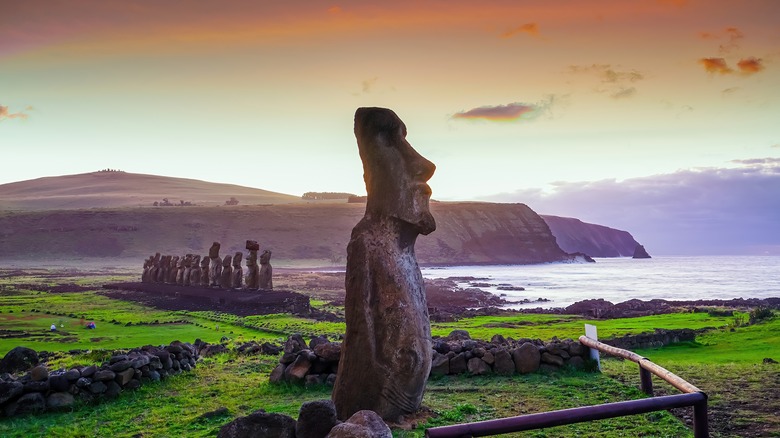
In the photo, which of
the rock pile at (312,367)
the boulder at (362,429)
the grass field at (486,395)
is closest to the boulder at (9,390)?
the grass field at (486,395)

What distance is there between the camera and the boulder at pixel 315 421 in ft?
23.0

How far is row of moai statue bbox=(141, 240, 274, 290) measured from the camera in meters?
41.7

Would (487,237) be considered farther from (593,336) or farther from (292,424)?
(292,424)

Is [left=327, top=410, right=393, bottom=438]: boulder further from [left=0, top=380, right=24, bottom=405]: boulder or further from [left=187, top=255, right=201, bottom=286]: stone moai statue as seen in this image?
[left=187, top=255, right=201, bottom=286]: stone moai statue

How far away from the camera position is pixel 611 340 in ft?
58.7

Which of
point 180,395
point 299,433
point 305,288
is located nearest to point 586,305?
point 305,288

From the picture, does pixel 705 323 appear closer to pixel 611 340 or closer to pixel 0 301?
pixel 611 340

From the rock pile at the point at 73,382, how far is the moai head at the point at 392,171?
6.15 metres

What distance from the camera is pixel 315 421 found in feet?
23.1

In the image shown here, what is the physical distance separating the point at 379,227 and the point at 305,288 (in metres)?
46.9

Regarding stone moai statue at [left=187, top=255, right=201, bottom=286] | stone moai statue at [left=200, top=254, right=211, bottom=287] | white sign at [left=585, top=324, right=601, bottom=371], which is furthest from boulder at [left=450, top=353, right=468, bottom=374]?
stone moai statue at [left=187, top=255, right=201, bottom=286]

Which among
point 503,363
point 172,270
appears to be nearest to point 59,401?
point 503,363

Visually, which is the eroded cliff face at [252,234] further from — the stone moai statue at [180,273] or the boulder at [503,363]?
the boulder at [503,363]

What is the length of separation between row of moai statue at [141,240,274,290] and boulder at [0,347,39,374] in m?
24.3
